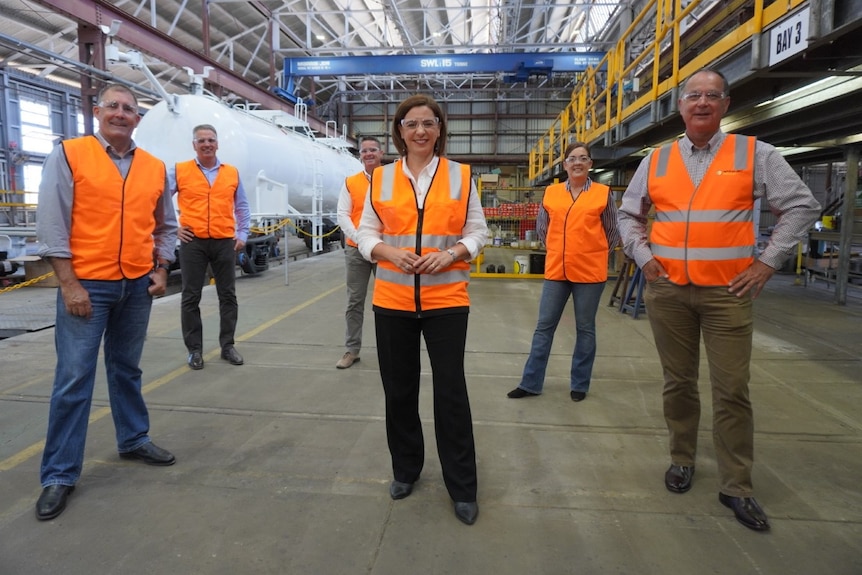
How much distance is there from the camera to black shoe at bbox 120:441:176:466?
287cm

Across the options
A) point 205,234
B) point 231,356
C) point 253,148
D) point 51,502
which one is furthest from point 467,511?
point 253,148

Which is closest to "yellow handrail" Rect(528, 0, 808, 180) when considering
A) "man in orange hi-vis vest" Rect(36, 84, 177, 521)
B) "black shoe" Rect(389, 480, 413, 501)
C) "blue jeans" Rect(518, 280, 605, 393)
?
"blue jeans" Rect(518, 280, 605, 393)

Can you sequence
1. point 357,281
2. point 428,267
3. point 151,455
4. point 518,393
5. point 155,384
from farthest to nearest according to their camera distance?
point 357,281, point 155,384, point 518,393, point 151,455, point 428,267

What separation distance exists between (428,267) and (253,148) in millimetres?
8021

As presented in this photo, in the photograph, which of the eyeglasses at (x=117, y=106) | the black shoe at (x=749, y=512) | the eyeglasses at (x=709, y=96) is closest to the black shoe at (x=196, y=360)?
the eyeglasses at (x=117, y=106)

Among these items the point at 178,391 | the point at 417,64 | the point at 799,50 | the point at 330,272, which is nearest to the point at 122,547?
the point at 178,391

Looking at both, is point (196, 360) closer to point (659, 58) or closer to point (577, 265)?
point (577, 265)

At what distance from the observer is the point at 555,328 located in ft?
12.8

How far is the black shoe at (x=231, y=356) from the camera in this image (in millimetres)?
4750

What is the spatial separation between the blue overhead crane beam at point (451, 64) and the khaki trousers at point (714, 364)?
16.9 m

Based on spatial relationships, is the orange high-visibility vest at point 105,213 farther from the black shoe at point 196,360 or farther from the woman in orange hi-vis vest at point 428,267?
the black shoe at point 196,360

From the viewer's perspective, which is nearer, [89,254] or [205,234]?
[89,254]

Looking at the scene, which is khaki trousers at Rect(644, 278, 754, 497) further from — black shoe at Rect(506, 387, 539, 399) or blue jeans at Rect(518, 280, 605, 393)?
black shoe at Rect(506, 387, 539, 399)

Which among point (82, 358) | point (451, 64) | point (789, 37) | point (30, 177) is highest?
point (451, 64)
